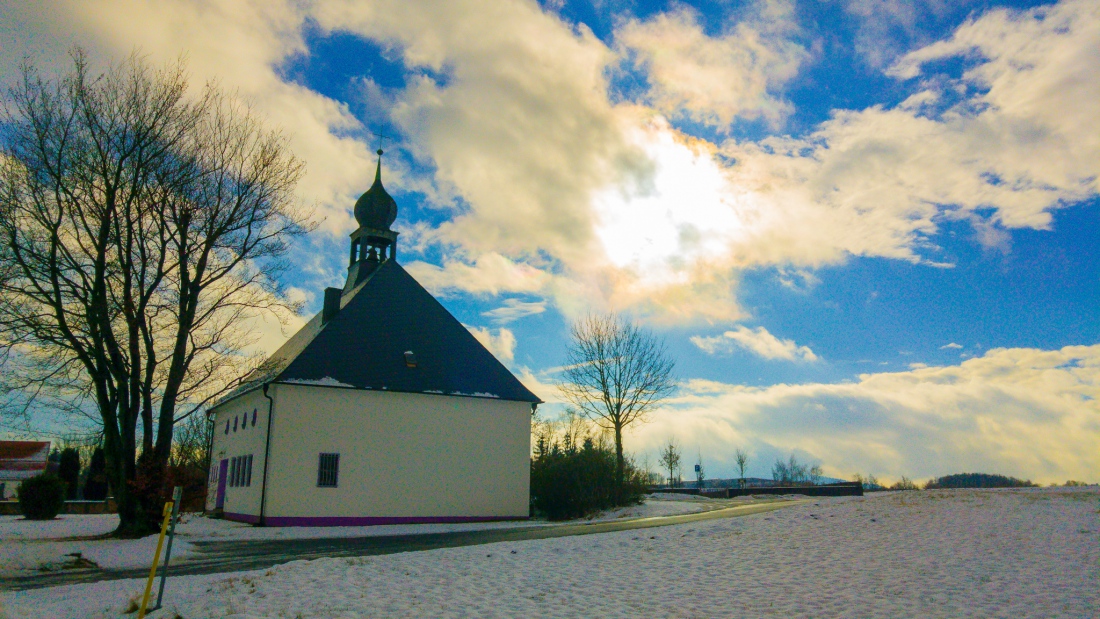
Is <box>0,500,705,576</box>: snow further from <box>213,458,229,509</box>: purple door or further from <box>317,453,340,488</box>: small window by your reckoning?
<box>213,458,229,509</box>: purple door

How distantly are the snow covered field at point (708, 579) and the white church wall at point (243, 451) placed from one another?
1347cm

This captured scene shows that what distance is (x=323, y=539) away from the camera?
18.4 metres

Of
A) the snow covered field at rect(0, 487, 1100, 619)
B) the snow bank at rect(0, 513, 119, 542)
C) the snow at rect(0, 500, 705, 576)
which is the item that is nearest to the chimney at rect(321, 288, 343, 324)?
the snow at rect(0, 500, 705, 576)

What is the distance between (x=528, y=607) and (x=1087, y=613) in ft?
22.7

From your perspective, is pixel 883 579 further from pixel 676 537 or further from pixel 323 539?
pixel 323 539

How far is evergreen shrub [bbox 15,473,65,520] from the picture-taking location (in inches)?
1142

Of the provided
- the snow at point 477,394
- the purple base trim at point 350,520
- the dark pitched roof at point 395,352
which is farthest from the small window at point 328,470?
the snow at point 477,394

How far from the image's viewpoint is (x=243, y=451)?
1082 inches

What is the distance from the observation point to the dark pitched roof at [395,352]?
24891mm

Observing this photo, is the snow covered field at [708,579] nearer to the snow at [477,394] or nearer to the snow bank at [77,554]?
the snow bank at [77,554]

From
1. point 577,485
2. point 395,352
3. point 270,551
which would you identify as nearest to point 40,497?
point 395,352

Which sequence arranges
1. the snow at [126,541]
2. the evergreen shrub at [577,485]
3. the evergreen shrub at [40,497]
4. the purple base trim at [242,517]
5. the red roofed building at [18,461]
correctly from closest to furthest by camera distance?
the snow at [126,541], the purple base trim at [242,517], the evergreen shrub at [577,485], the evergreen shrub at [40,497], the red roofed building at [18,461]

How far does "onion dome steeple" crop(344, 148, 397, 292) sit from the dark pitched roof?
302cm

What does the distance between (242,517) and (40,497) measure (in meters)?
10.6
